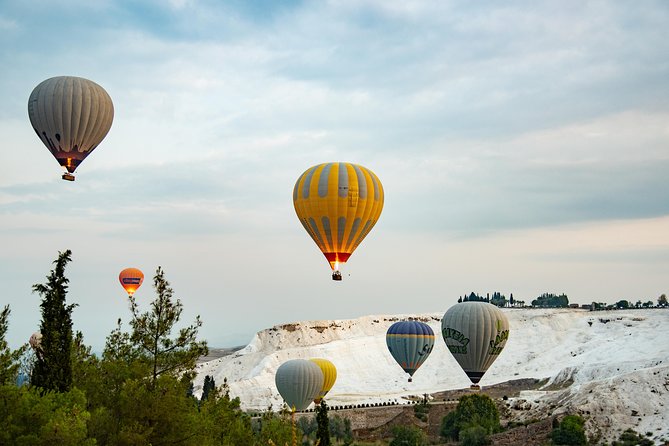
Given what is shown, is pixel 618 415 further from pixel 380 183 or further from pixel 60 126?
pixel 60 126

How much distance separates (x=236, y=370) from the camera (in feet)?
476

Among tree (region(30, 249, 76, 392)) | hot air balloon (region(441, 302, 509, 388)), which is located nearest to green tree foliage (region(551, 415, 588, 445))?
hot air balloon (region(441, 302, 509, 388))

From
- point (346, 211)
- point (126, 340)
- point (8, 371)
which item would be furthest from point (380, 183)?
point (8, 371)

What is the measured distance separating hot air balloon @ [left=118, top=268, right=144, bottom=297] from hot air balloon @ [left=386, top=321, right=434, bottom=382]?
32436 mm

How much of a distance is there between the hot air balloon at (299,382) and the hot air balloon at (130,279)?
95.7ft

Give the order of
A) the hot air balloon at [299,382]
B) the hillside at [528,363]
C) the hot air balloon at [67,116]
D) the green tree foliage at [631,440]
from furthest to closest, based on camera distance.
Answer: the hillside at [528,363] → the hot air balloon at [299,382] → the green tree foliage at [631,440] → the hot air balloon at [67,116]

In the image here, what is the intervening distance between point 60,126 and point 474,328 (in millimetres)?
41042

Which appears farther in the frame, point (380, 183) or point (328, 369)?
point (328, 369)

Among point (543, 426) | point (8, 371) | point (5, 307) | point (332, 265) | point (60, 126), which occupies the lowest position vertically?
point (543, 426)

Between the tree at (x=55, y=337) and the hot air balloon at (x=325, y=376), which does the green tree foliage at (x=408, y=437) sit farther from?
the tree at (x=55, y=337)

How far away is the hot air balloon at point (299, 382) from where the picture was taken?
75.6 m

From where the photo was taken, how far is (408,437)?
8075 cm

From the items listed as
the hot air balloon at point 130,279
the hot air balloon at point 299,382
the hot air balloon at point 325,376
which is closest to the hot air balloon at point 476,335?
the hot air balloon at point 299,382

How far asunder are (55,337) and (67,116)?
2531cm
